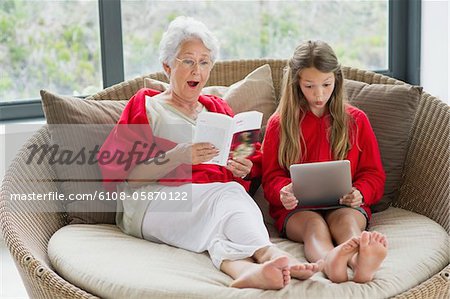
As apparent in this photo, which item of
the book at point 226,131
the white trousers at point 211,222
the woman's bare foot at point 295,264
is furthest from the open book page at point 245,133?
the woman's bare foot at point 295,264

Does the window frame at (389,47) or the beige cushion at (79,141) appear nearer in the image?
the beige cushion at (79,141)

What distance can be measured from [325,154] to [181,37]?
59 cm

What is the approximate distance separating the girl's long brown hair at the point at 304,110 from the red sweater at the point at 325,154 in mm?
22

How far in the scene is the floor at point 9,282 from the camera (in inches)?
117

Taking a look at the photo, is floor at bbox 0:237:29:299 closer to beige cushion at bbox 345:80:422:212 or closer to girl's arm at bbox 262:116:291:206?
girl's arm at bbox 262:116:291:206

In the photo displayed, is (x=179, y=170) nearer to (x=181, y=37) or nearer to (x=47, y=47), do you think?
(x=181, y=37)

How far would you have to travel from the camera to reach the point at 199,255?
89.3 inches

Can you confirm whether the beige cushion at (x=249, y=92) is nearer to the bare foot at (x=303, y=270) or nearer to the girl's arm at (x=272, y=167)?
the girl's arm at (x=272, y=167)

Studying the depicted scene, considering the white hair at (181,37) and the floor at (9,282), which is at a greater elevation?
the white hair at (181,37)

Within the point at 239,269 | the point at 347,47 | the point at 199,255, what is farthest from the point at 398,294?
the point at 347,47

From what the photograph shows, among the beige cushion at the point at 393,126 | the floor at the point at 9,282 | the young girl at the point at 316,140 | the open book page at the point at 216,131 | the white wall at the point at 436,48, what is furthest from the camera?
the white wall at the point at 436,48

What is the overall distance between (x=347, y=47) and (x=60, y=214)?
2.05m

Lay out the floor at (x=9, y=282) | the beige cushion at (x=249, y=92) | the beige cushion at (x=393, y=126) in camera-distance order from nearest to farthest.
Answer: the beige cushion at (x=393, y=126) → the beige cushion at (x=249, y=92) → the floor at (x=9, y=282)

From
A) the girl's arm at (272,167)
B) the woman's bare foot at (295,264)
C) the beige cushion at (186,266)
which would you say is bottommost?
the beige cushion at (186,266)
